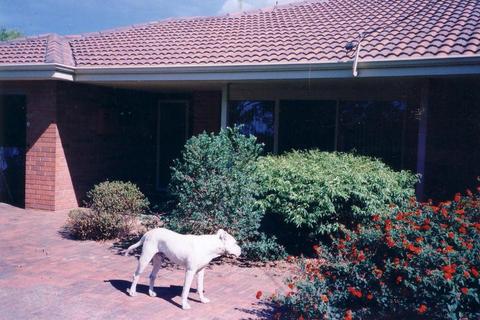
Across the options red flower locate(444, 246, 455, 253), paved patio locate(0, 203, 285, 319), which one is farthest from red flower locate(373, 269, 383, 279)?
paved patio locate(0, 203, 285, 319)

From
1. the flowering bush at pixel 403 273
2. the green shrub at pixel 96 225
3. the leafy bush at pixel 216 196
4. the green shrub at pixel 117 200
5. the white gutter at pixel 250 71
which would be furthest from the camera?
the green shrub at pixel 117 200

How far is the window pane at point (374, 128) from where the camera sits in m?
9.01

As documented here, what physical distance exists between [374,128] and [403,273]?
5290mm

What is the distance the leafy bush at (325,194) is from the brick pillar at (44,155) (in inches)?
198

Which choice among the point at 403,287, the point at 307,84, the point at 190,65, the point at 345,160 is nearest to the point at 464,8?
the point at 307,84

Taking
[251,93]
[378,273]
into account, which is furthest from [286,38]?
[378,273]

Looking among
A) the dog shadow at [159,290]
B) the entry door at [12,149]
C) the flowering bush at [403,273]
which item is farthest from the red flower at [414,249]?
the entry door at [12,149]

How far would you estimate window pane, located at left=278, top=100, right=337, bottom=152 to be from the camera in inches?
380

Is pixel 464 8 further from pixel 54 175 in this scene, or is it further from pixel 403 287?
pixel 54 175

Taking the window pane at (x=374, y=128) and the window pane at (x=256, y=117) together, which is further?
the window pane at (x=256, y=117)

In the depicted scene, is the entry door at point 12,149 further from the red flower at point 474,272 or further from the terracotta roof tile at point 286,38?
the red flower at point 474,272

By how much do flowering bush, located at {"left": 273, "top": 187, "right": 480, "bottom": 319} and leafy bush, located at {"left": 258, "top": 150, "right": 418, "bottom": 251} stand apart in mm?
1544

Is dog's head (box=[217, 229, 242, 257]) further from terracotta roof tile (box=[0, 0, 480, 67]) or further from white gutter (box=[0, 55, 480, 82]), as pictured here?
terracotta roof tile (box=[0, 0, 480, 67])

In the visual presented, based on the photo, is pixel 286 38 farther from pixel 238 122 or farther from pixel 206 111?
pixel 206 111
